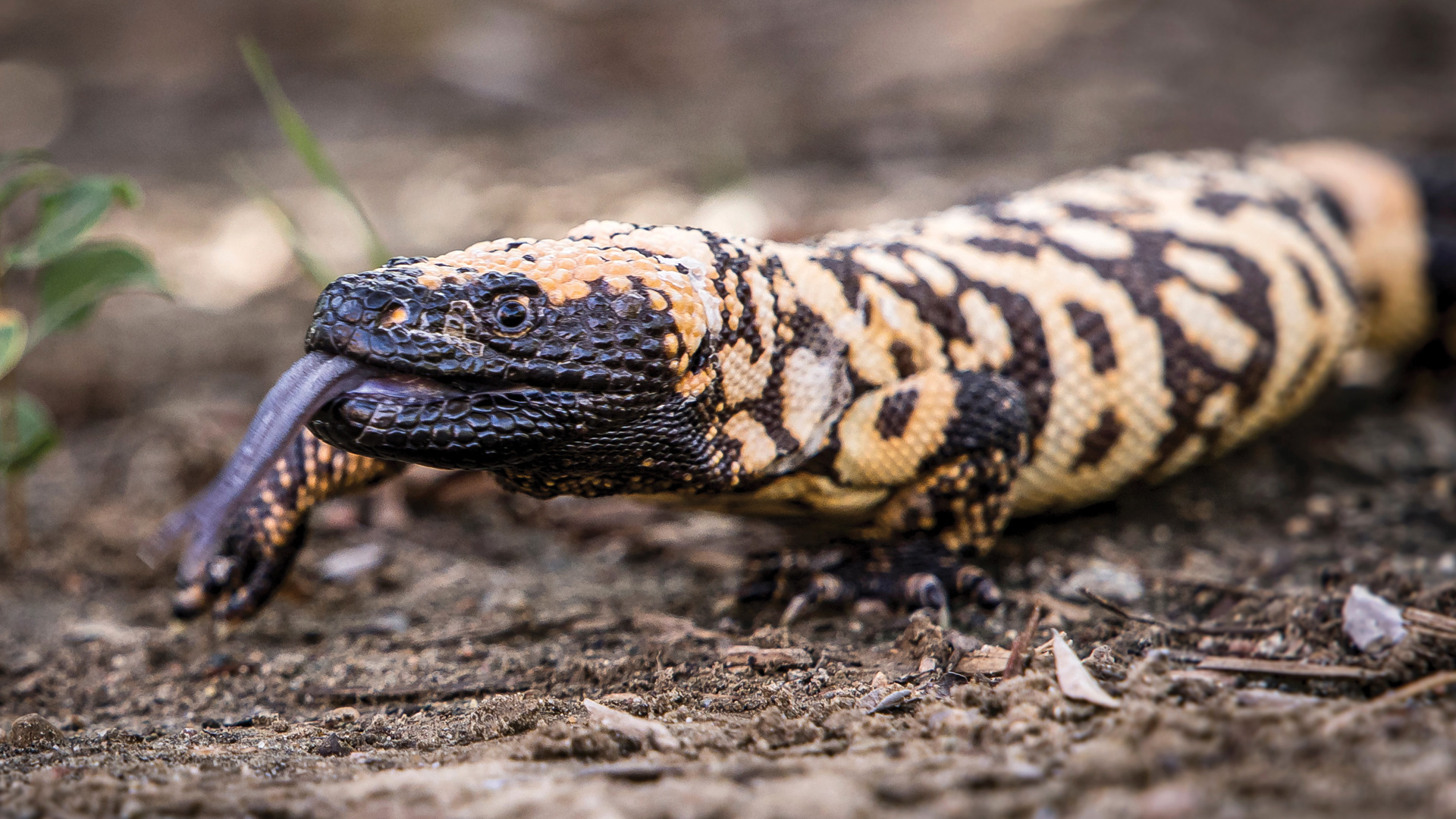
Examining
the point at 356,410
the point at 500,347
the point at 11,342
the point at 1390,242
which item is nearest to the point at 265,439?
the point at 356,410

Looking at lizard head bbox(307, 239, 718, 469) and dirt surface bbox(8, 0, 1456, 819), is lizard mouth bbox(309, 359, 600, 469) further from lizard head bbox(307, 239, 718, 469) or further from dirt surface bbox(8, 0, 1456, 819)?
dirt surface bbox(8, 0, 1456, 819)

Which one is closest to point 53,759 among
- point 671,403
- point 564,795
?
point 564,795

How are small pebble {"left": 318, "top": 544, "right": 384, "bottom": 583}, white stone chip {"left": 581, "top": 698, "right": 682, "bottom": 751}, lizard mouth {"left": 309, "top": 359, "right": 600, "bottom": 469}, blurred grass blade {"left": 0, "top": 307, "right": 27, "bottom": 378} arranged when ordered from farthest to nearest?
small pebble {"left": 318, "top": 544, "right": 384, "bottom": 583}, blurred grass blade {"left": 0, "top": 307, "right": 27, "bottom": 378}, lizard mouth {"left": 309, "top": 359, "right": 600, "bottom": 469}, white stone chip {"left": 581, "top": 698, "right": 682, "bottom": 751}

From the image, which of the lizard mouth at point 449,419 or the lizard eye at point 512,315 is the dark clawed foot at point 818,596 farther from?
the lizard eye at point 512,315

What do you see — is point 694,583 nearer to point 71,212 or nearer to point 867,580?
point 867,580

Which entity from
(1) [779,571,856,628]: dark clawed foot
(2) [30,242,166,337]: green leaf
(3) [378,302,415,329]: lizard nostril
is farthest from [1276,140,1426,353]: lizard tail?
(2) [30,242,166,337]: green leaf

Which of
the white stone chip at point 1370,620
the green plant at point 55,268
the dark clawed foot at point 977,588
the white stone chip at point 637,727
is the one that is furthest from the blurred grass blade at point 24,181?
the white stone chip at point 1370,620
